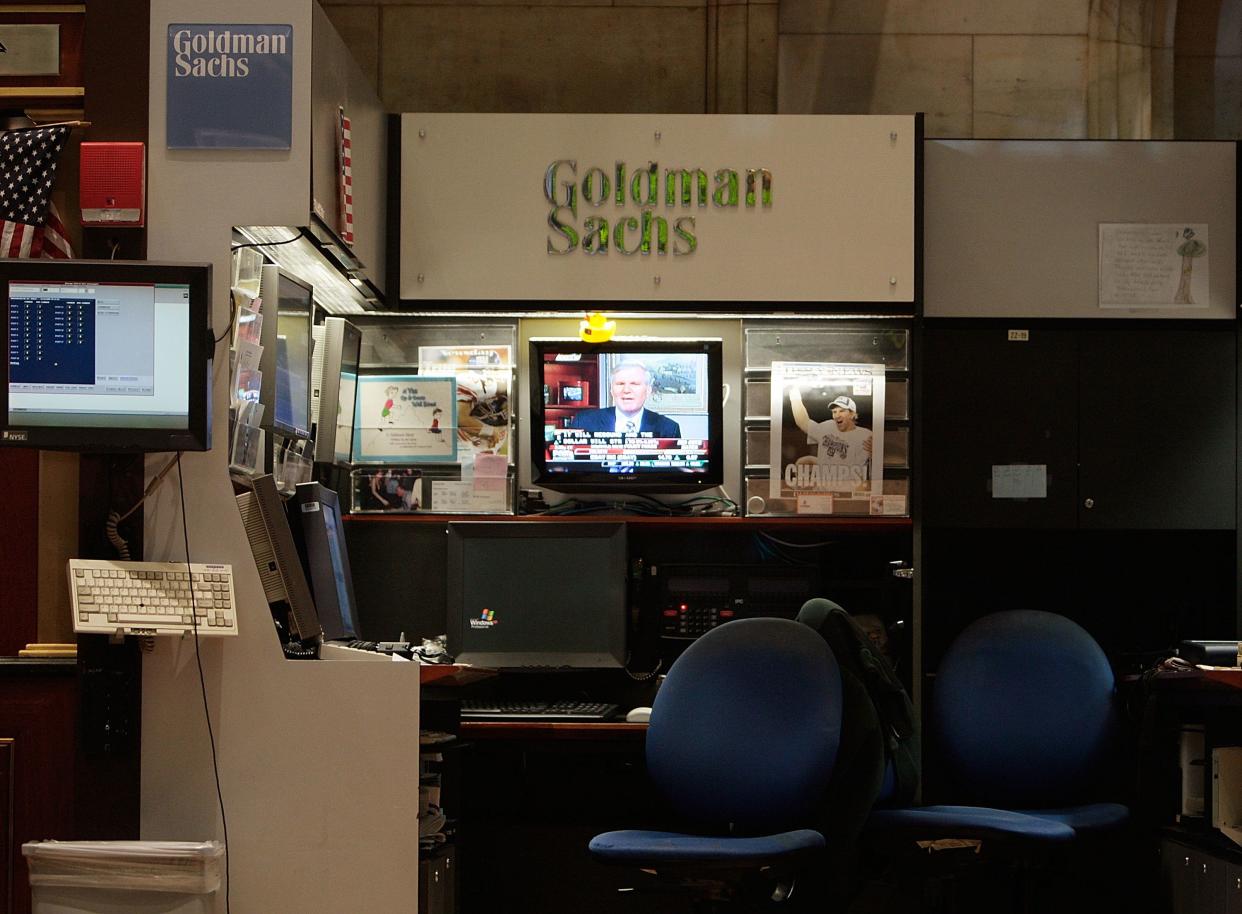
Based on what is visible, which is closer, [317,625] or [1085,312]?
[317,625]

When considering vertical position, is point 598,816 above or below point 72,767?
below

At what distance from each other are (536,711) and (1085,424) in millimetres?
1966

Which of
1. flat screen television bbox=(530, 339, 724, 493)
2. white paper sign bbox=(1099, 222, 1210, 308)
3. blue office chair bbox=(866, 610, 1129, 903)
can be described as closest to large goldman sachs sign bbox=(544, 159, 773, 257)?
flat screen television bbox=(530, 339, 724, 493)

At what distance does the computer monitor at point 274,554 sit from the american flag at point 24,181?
0.84 m

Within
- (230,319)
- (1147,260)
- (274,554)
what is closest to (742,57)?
(1147,260)

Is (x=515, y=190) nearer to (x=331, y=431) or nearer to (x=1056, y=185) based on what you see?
(x=331, y=431)

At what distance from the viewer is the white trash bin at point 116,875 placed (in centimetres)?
317

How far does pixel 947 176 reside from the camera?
185 inches

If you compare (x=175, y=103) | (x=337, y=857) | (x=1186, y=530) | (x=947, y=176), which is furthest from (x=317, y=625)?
(x=1186, y=530)

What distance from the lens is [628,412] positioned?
4.84 metres

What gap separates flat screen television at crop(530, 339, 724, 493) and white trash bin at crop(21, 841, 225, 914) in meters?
1.95

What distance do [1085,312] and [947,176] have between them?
62cm

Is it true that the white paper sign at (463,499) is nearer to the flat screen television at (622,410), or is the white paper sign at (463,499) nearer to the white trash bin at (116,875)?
the flat screen television at (622,410)

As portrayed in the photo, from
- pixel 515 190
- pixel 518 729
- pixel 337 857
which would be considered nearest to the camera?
pixel 337 857
